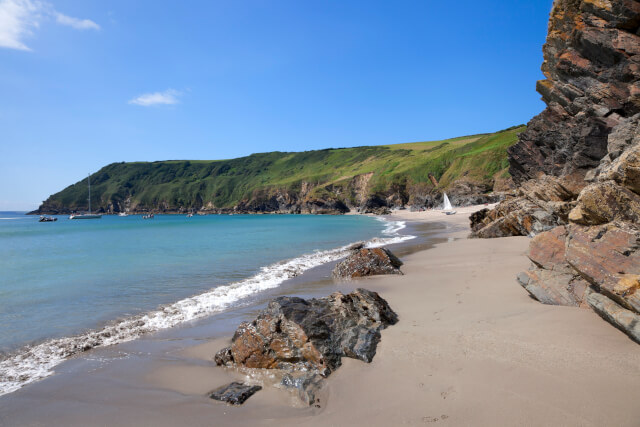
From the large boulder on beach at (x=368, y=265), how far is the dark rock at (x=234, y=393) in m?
8.18

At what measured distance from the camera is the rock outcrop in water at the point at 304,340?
5.49m

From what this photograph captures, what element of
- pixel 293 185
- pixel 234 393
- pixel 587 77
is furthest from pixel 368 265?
pixel 293 185

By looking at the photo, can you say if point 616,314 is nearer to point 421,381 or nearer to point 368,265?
point 421,381

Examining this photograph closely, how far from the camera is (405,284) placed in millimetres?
10883

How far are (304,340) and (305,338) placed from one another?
36mm

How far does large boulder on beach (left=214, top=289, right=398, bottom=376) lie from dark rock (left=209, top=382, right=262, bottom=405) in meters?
0.65

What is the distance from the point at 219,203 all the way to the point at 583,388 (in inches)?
7482

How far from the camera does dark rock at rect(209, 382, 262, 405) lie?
4832 mm

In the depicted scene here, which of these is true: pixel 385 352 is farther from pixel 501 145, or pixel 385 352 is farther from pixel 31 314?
pixel 501 145

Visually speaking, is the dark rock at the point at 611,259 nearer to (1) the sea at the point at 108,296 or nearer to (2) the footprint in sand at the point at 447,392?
(2) the footprint in sand at the point at 447,392

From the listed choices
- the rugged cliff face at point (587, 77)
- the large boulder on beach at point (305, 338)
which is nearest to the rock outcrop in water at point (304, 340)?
the large boulder on beach at point (305, 338)

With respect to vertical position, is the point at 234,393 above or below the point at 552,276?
below

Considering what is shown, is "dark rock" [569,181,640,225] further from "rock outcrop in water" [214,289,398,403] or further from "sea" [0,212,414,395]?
"sea" [0,212,414,395]

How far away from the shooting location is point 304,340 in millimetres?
5723
